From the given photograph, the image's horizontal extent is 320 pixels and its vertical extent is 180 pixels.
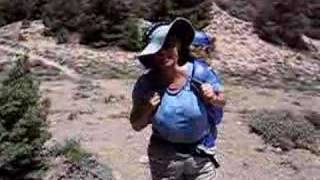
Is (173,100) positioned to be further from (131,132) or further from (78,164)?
(131,132)

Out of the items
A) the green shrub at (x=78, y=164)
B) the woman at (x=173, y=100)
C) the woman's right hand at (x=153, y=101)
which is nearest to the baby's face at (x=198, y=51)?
the woman at (x=173, y=100)

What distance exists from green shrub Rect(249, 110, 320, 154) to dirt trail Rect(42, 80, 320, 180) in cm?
8

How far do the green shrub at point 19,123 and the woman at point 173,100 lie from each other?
2044 mm

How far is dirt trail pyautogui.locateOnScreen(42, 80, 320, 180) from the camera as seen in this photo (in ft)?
21.7

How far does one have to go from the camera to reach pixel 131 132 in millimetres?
7355

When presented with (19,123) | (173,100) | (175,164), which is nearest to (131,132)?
(19,123)

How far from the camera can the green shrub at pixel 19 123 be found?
5.71 metres

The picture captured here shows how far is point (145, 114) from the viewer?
3748 mm

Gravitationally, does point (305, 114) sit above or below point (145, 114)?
below

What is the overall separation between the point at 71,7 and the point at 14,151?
19.7 feet

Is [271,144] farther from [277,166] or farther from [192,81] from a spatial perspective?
[192,81]

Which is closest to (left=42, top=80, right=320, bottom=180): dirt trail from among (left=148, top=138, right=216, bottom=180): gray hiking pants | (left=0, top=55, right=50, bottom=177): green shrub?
(left=0, top=55, right=50, bottom=177): green shrub

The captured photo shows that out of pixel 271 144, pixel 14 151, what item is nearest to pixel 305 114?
pixel 271 144

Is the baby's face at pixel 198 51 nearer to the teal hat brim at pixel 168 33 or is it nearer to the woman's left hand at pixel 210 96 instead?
the teal hat brim at pixel 168 33
